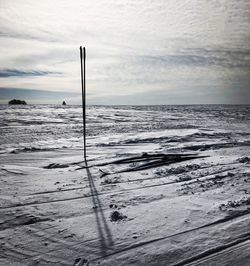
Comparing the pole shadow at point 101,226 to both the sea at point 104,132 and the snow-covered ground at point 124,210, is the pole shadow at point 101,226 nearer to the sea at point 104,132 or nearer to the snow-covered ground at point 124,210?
the snow-covered ground at point 124,210

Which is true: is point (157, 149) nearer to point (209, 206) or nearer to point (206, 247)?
point (209, 206)

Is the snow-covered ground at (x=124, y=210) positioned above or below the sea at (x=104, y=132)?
below

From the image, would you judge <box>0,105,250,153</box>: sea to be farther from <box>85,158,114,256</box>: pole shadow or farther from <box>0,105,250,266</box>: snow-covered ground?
<box>85,158,114,256</box>: pole shadow

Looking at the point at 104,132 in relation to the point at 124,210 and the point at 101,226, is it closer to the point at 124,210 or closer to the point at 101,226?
the point at 124,210

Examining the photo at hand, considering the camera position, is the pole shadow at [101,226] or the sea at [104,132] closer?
the pole shadow at [101,226]

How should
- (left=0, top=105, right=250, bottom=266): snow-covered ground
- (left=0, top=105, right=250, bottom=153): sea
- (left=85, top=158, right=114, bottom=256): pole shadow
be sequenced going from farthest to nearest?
(left=0, top=105, right=250, bottom=153): sea
(left=85, top=158, right=114, bottom=256): pole shadow
(left=0, top=105, right=250, bottom=266): snow-covered ground

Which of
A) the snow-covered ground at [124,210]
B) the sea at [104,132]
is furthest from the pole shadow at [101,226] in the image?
the sea at [104,132]

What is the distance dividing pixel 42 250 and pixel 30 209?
1004mm

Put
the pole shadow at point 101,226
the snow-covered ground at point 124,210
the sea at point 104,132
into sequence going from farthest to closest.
Result: the sea at point 104,132, the pole shadow at point 101,226, the snow-covered ground at point 124,210

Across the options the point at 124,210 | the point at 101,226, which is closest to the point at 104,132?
the point at 124,210

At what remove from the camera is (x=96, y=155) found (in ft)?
22.4

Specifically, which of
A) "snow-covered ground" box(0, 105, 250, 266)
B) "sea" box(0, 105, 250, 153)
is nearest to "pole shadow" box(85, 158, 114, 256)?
"snow-covered ground" box(0, 105, 250, 266)

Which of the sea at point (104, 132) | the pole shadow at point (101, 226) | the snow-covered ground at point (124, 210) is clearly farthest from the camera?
the sea at point (104, 132)

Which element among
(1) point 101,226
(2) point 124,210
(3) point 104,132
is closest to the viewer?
(1) point 101,226
